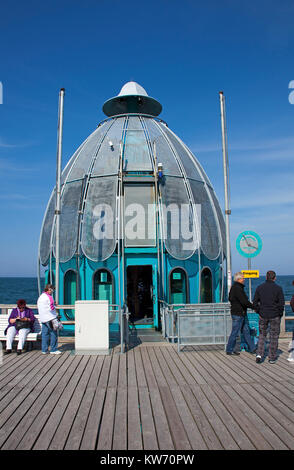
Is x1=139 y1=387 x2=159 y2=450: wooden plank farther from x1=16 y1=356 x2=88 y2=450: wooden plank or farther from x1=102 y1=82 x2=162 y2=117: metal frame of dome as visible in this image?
x1=102 y1=82 x2=162 y2=117: metal frame of dome

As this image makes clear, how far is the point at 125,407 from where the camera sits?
17.2ft

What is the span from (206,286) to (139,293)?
3.54 meters

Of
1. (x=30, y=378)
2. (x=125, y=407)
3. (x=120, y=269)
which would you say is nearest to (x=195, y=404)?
(x=125, y=407)

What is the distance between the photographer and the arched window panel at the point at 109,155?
14.3 m

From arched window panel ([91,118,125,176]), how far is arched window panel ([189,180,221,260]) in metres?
3.39

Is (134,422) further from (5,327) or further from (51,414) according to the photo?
(5,327)

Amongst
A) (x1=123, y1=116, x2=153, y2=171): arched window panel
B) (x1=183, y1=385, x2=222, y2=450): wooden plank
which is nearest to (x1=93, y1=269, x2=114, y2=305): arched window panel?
(x1=123, y1=116, x2=153, y2=171): arched window panel

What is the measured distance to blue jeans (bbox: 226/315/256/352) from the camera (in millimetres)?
8102

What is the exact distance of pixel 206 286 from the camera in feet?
46.4

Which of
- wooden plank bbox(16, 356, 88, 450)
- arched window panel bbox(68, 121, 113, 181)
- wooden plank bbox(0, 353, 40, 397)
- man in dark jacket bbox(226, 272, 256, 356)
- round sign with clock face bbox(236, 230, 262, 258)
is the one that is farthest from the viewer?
arched window panel bbox(68, 121, 113, 181)

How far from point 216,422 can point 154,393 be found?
56.4 inches

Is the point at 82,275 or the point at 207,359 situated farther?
the point at 82,275

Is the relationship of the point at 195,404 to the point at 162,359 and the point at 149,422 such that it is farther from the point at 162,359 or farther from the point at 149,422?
the point at 162,359

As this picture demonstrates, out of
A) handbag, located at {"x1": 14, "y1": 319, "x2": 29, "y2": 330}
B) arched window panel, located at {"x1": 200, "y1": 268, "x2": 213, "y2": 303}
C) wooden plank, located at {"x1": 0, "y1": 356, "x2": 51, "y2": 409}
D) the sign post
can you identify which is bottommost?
wooden plank, located at {"x1": 0, "y1": 356, "x2": 51, "y2": 409}
